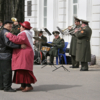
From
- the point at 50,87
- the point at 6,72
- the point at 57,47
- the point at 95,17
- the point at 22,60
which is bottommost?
the point at 50,87

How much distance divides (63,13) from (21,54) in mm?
12674

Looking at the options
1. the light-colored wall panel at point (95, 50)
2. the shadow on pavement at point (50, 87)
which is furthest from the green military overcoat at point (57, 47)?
the shadow on pavement at point (50, 87)

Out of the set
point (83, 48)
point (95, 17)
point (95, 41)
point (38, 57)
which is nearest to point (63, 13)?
point (95, 17)

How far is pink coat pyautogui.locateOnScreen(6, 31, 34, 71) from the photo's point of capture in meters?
8.01

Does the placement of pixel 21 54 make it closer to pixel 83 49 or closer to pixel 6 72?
pixel 6 72

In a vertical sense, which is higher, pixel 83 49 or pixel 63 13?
pixel 63 13

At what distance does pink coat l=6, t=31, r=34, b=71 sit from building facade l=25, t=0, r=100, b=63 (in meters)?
10.1

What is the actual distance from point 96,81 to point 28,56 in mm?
2719

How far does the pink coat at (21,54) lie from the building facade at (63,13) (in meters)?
10.1

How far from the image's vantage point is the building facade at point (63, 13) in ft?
62.4

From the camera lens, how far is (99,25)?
1894cm

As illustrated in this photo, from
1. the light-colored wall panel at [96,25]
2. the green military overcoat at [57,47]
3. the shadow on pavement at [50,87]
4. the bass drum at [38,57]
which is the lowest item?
the shadow on pavement at [50,87]

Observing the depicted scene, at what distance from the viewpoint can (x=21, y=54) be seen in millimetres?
8070

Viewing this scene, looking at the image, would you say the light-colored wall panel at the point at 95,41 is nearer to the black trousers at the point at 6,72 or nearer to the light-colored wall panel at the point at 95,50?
the light-colored wall panel at the point at 95,50
